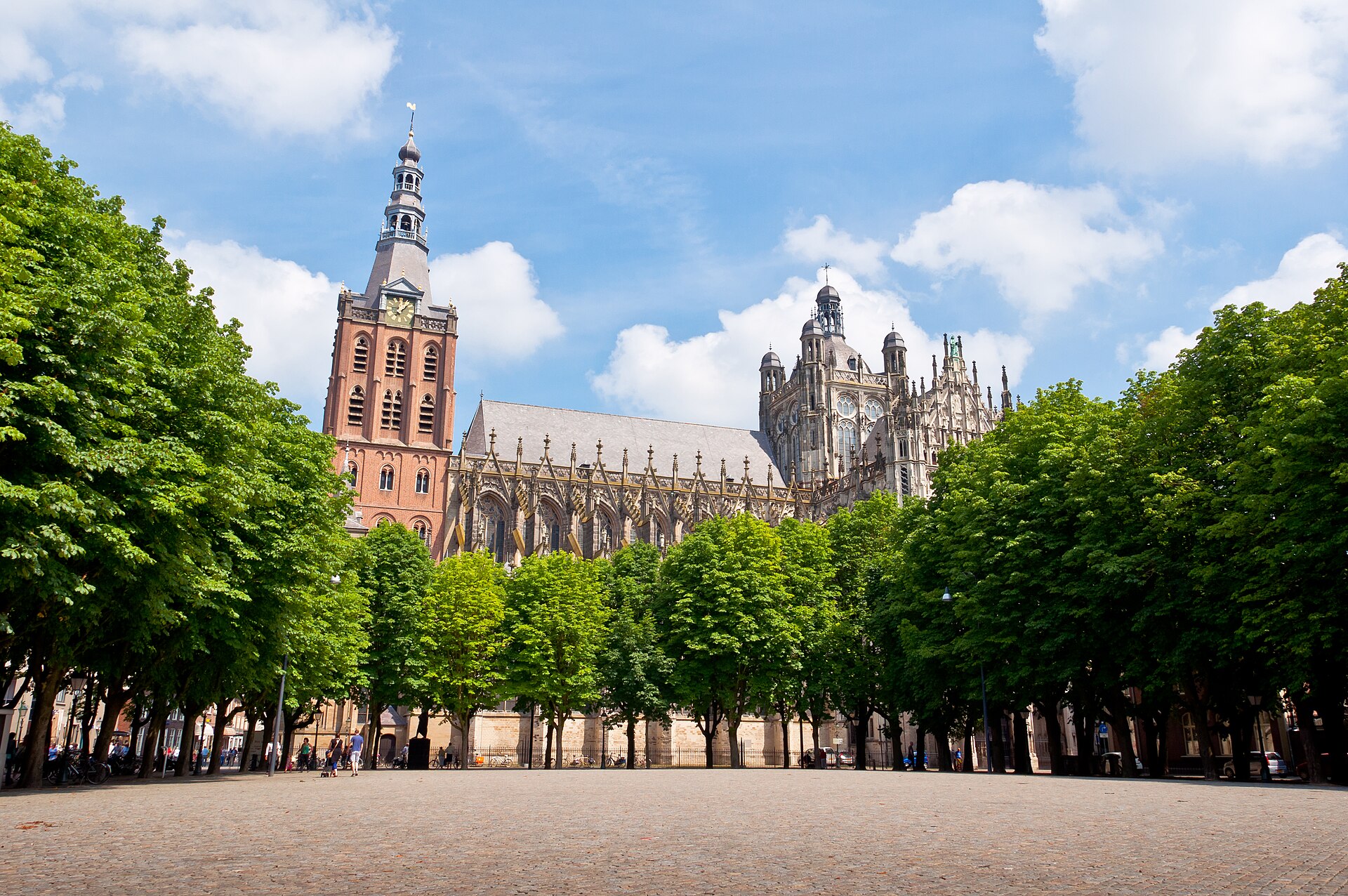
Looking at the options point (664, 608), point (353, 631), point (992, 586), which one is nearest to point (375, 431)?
point (664, 608)

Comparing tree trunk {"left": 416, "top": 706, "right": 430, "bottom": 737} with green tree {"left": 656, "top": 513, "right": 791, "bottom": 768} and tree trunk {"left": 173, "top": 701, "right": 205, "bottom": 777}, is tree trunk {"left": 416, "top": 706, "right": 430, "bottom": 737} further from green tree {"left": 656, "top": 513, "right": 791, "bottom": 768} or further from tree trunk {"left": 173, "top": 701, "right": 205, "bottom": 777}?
tree trunk {"left": 173, "top": 701, "right": 205, "bottom": 777}

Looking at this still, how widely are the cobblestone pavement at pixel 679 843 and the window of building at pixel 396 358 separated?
63.3 m

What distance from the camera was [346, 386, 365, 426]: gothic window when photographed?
79.6m

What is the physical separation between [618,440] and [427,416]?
21057mm

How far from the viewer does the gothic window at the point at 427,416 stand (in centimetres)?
8094

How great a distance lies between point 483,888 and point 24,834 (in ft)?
23.4

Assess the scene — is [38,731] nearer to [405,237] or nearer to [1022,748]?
[1022,748]

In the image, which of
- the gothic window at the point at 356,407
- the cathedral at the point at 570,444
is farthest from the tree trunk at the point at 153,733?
the gothic window at the point at 356,407

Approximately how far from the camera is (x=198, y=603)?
67.3 ft

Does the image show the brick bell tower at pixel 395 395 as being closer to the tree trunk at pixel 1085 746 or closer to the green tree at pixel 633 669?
the green tree at pixel 633 669

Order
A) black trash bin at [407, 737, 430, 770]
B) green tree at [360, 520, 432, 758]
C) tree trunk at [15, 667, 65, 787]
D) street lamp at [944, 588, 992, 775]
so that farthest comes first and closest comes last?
1. green tree at [360, 520, 432, 758]
2. black trash bin at [407, 737, 430, 770]
3. street lamp at [944, 588, 992, 775]
4. tree trunk at [15, 667, 65, 787]

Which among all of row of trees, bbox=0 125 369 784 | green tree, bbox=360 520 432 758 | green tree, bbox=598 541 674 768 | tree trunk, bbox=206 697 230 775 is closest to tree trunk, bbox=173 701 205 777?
tree trunk, bbox=206 697 230 775

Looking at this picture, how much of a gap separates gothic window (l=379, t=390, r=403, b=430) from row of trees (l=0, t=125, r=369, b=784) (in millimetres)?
51795

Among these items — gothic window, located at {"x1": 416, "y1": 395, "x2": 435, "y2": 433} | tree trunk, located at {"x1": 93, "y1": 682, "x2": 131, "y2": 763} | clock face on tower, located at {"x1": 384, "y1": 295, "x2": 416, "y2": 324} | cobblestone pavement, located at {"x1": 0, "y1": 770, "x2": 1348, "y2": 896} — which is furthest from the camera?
clock face on tower, located at {"x1": 384, "y1": 295, "x2": 416, "y2": 324}
